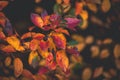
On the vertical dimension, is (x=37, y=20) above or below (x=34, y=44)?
above

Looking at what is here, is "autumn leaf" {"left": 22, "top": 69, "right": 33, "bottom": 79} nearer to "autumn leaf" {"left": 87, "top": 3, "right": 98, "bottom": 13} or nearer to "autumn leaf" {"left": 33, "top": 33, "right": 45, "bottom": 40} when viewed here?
"autumn leaf" {"left": 33, "top": 33, "right": 45, "bottom": 40}

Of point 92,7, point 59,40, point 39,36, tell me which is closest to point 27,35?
point 39,36

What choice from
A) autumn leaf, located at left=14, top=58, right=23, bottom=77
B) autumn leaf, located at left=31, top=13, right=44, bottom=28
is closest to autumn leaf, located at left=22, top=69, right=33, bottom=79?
autumn leaf, located at left=14, top=58, right=23, bottom=77

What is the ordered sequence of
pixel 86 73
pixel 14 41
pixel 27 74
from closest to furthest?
1. pixel 14 41
2. pixel 27 74
3. pixel 86 73

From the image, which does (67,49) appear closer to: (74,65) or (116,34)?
(74,65)

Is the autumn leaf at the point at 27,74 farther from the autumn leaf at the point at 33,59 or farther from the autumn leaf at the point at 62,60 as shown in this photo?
the autumn leaf at the point at 62,60

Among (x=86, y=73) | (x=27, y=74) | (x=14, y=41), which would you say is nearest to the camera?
(x=14, y=41)

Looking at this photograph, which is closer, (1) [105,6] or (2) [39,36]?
(2) [39,36]

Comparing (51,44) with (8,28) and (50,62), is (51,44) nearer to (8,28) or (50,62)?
(50,62)
